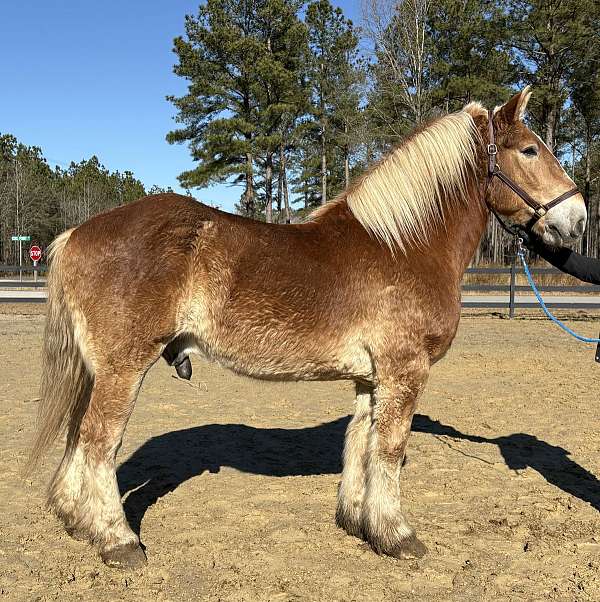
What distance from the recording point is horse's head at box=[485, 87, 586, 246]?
3.25 metres

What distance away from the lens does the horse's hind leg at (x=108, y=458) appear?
2.96 meters

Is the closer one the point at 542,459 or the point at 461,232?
the point at 461,232

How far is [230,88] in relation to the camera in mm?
27062

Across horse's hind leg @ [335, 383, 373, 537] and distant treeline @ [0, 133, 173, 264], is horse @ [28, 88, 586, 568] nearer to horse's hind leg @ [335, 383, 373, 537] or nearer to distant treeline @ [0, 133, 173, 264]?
horse's hind leg @ [335, 383, 373, 537]

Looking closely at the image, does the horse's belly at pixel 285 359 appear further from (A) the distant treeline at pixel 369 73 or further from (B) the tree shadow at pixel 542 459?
(A) the distant treeline at pixel 369 73

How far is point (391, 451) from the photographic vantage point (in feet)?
10.5

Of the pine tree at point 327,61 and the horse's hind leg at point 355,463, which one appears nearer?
the horse's hind leg at point 355,463

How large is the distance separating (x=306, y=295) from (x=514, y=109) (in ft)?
5.85

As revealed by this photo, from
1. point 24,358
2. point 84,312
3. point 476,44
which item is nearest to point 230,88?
point 476,44

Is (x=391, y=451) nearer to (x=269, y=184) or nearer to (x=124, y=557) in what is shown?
(x=124, y=557)

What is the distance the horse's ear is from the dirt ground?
2625mm

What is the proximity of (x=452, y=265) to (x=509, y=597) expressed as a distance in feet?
6.13

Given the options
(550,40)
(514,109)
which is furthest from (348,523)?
(550,40)

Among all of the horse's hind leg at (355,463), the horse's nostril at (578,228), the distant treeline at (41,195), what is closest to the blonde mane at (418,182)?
the horse's nostril at (578,228)
